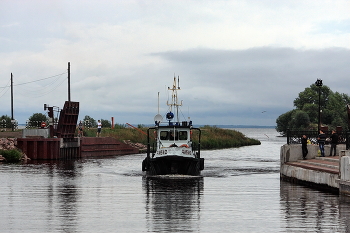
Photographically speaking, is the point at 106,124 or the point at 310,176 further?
the point at 106,124

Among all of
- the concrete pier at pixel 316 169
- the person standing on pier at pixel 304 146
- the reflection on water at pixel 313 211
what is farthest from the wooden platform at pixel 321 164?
the reflection on water at pixel 313 211

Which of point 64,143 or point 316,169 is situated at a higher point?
point 64,143

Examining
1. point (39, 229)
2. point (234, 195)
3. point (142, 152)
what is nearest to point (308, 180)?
point (234, 195)

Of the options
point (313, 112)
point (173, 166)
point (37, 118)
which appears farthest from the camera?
point (313, 112)

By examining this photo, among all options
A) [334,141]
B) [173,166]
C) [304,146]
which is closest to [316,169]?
[304,146]

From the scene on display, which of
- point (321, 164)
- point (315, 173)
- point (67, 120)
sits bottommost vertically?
point (315, 173)

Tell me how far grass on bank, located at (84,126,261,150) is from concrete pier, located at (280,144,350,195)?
39581 mm

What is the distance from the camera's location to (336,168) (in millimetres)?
27969

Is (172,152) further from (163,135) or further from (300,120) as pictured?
(300,120)

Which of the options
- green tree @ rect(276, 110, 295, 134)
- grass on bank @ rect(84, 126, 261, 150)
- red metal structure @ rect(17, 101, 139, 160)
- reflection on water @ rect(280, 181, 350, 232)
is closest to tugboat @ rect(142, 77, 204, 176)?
reflection on water @ rect(280, 181, 350, 232)

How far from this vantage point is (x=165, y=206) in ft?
72.5

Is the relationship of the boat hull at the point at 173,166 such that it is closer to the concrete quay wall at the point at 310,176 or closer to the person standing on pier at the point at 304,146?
the concrete quay wall at the point at 310,176

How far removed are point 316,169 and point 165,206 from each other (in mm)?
9886

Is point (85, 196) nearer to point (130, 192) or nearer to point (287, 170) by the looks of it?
point (130, 192)
